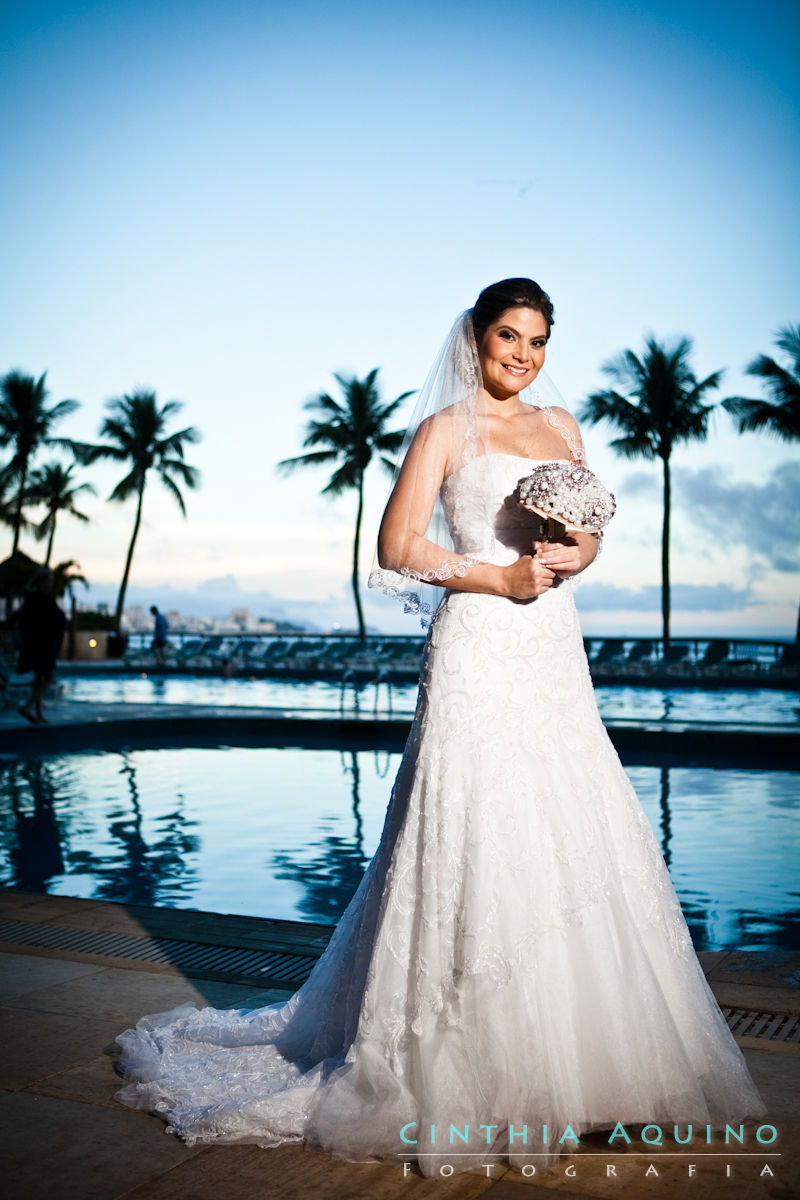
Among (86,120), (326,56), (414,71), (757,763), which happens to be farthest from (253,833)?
(86,120)

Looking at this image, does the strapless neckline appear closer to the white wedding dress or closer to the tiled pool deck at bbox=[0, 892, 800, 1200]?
the white wedding dress

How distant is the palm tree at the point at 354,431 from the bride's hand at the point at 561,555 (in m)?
32.7

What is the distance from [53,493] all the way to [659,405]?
24809 millimetres

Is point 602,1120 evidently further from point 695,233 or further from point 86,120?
point 86,120

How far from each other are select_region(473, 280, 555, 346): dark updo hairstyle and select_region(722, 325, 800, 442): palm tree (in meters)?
27.7

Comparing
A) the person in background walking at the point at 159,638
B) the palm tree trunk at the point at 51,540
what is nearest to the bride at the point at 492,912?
the person in background walking at the point at 159,638

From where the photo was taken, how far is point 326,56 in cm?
1075

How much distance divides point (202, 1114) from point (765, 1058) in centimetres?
155

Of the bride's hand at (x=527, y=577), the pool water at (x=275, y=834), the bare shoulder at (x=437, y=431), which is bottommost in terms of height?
the pool water at (x=275, y=834)

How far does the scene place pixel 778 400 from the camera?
28984 mm

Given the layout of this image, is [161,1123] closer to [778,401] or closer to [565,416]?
[565,416]

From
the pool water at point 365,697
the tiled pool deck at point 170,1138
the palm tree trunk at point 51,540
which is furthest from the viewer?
the palm tree trunk at point 51,540

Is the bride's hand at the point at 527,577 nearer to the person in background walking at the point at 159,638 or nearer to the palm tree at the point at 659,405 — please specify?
the person in background walking at the point at 159,638

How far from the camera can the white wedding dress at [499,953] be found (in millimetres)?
2180
